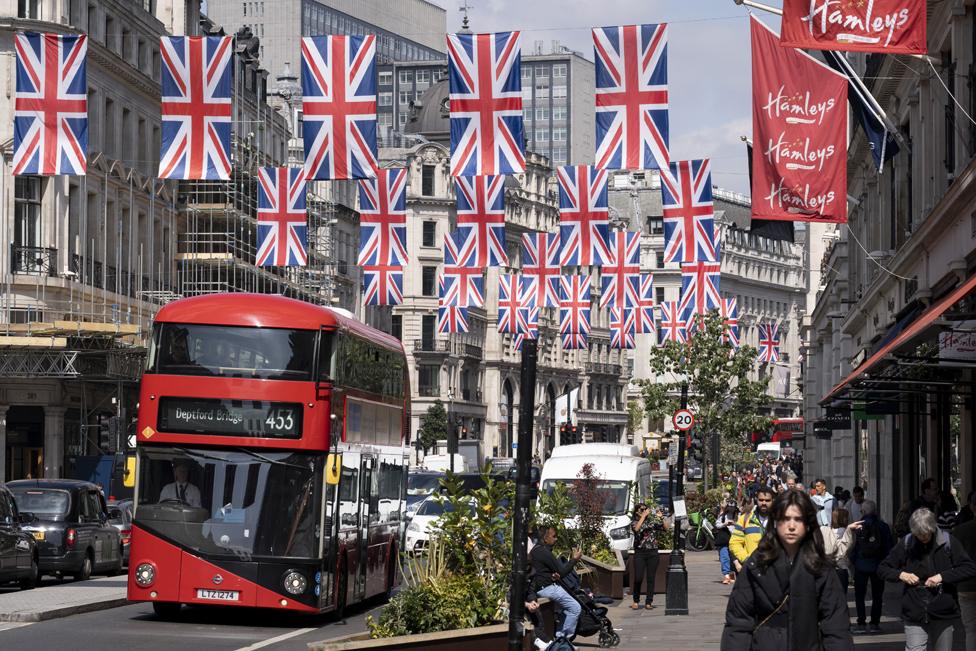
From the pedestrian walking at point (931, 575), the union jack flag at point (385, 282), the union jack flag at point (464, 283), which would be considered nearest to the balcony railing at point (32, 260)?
the union jack flag at point (464, 283)

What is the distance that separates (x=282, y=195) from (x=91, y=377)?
14621 mm

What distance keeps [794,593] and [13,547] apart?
19.8 m

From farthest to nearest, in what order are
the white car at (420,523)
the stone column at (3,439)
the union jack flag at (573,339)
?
1. the union jack flag at (573,339)
2. the stone column at (3,439)
3. the white car at (420,523)

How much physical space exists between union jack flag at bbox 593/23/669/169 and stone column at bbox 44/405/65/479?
29.0m

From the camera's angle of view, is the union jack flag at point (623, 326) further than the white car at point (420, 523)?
Yes

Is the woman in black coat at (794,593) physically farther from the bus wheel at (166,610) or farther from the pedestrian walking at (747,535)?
the bus wheel at (166,610)

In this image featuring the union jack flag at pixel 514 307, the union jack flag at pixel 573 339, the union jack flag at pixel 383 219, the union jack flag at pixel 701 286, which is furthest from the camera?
the union jack flag at pixel 573 339

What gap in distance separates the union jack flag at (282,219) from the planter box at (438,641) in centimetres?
2198

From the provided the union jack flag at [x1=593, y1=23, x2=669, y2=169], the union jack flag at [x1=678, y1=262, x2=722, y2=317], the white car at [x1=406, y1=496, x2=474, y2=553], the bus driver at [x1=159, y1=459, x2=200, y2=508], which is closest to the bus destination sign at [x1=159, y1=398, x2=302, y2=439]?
the bus driver at [x1=159, y1=459, x2=200, y2=508]

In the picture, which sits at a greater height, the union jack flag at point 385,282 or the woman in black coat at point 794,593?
the union jack flag at point 385,282

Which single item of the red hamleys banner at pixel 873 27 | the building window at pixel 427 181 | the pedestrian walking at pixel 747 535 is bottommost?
the pedestrian walking at pixel 747 535

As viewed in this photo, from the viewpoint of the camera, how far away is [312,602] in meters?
20.9

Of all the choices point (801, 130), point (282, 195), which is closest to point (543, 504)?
point (801, 130)

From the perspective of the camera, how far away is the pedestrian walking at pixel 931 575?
12.7 metres
